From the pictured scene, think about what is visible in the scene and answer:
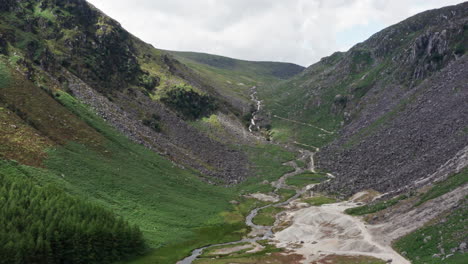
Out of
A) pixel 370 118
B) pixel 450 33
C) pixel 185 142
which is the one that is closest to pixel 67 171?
pixel 185 142

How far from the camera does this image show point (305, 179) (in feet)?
501

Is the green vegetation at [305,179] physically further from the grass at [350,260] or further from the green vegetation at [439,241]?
the green vegetation at [439,241]

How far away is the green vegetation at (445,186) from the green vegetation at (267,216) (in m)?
46.8

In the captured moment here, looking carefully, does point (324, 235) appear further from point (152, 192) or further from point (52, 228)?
point (52, 228)

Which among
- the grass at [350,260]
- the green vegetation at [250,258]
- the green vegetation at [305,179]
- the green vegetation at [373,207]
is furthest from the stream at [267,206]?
the grass at [350,260]

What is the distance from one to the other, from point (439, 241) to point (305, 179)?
98012 mm

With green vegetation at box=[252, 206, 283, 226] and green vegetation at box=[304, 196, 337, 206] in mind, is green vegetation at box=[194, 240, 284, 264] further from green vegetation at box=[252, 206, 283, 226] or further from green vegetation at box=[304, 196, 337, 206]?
green vegetation at box=[304, 196, 337, 206]

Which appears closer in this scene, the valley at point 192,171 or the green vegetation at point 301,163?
the valley at point 192,171

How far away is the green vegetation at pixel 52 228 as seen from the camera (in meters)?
59.8

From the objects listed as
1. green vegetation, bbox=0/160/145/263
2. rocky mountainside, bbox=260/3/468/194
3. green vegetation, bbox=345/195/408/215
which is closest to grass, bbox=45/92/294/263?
green vegetation, bbox=0/160/145/263

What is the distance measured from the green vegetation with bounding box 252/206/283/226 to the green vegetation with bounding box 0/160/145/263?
4229 cm

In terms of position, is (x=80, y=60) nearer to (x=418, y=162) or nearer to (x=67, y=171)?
(x=67, y=171)

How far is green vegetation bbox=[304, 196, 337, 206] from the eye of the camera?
115344 mm

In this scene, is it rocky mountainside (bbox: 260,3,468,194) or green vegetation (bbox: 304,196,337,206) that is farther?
green vegetation (bbox: 304,196,337,206)
